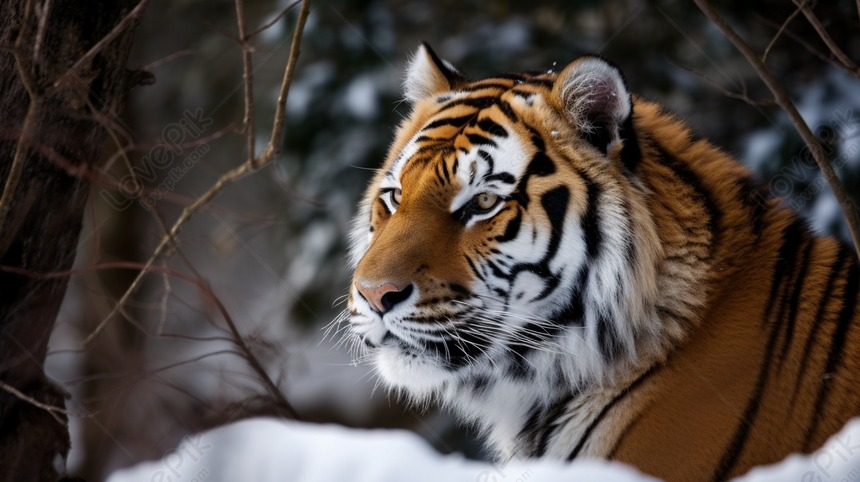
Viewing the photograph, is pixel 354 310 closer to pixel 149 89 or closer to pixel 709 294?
pixel 709 294

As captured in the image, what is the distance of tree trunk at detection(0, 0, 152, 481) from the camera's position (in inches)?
68.6

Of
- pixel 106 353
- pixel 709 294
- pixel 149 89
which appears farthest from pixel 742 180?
pixel 149 89

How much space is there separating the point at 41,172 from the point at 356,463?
1014mm

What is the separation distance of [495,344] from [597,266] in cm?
31

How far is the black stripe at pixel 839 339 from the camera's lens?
Result: 1651 millimetres

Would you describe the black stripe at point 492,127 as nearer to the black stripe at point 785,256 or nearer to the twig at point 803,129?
the twig at point 803,129

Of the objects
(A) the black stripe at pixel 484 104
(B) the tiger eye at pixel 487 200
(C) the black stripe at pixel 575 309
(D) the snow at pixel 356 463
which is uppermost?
(A) the black stripe at pixel 484 104

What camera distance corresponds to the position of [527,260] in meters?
1.81

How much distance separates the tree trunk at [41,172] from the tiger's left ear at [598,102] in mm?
1069

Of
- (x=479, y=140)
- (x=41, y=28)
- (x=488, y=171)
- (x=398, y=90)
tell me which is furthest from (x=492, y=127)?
(x=398, y=90)

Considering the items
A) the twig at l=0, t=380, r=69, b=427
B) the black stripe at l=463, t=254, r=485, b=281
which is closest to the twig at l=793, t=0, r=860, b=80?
the black stripe at l=463, t=254, r=485, b=281

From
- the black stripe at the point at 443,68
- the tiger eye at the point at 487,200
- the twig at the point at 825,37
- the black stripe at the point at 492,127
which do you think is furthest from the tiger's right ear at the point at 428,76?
the twig at the point at 825,37

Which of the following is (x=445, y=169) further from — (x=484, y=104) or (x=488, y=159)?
(x=484, y=104)

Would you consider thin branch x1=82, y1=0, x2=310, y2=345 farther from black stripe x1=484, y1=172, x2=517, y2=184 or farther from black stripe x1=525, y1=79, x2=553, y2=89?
black stripe x1=525, y1=79, x2=553, y2=89
